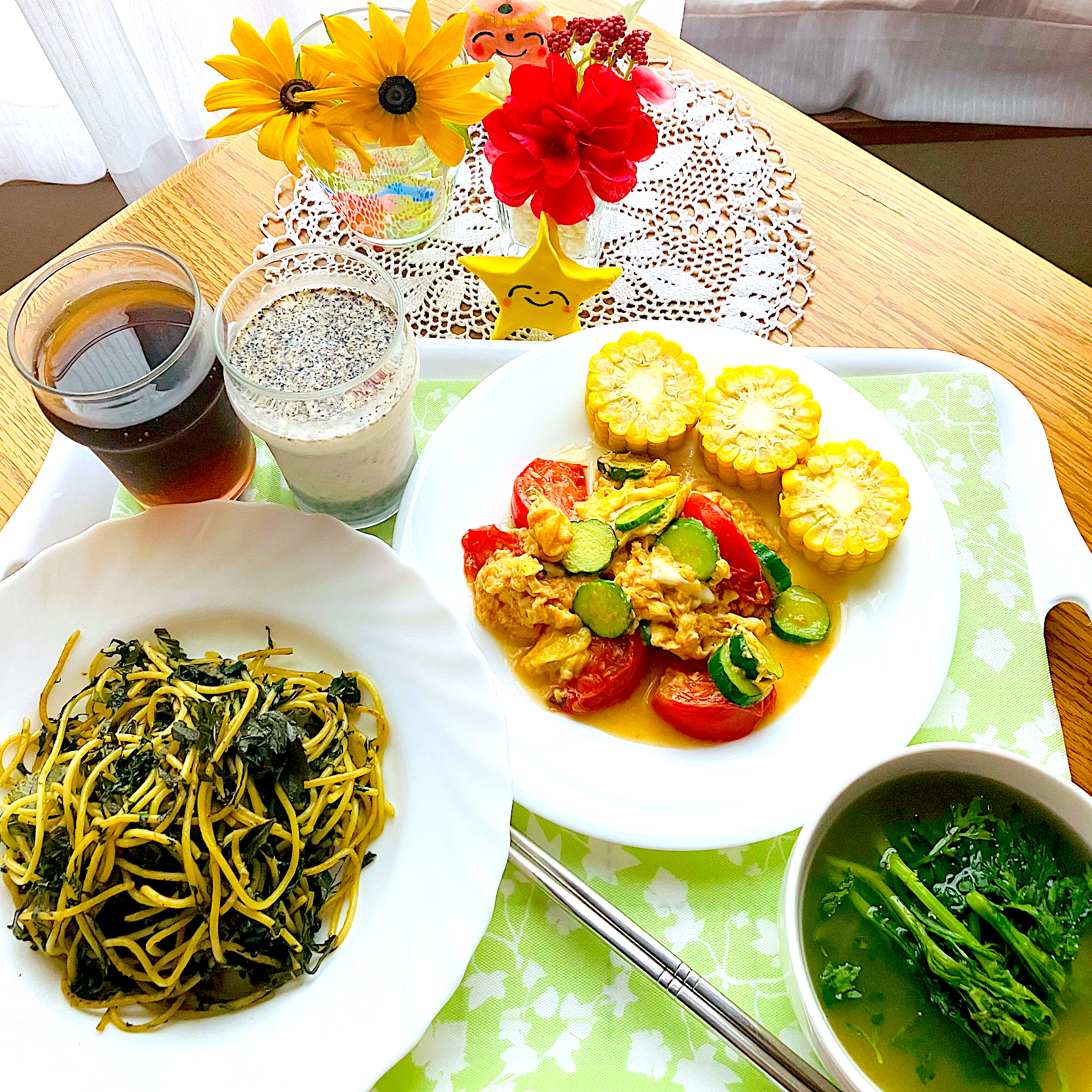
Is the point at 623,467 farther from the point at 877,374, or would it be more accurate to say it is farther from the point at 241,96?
the point at 241,96

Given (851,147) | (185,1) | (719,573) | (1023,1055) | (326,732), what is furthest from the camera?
(185,1)

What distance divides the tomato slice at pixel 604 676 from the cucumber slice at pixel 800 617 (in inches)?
9.0

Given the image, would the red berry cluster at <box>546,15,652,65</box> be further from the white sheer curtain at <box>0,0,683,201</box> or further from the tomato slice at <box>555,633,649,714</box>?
the white sheer curtain at <box>0,0,683,201</box>

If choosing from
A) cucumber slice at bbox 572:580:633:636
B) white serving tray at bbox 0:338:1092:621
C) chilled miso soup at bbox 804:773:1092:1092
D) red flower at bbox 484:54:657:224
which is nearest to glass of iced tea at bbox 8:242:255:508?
white serving tray at bbox 0:338:1092:621

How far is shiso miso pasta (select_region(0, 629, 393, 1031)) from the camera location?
4.18 ft

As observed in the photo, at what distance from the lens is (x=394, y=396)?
1473 mm

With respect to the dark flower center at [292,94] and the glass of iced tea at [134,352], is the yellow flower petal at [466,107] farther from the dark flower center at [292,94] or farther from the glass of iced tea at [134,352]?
the glass of iced tea at [134,352]

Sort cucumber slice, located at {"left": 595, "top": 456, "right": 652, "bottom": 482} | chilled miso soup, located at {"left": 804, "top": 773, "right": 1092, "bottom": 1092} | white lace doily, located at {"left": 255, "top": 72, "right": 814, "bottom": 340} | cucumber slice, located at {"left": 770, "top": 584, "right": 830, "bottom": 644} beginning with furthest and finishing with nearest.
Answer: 1. white lace doily, located at {"left": 255, "top": 72, "right": 814, "bottom": 340}
2. cucumber slice, located at {"left": 595, "top": 456, "right": 652, "bottom": 482}
3. cucumber slice, located at {"left": 770, "top": 584, "right": 830, "bottom": 644}
4. chilled miso soup, located at {"left": 804, "top": 773, "right": 1092, "bottom": 1092}

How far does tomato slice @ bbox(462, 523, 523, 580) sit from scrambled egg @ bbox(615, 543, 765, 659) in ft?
0.63

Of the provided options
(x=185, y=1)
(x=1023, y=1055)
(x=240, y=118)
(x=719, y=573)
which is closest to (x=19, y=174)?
(x=185, y=1)

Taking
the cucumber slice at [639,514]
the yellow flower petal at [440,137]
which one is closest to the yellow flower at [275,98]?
the yellow flower petal at [440,137]

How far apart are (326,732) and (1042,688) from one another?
3.69ft

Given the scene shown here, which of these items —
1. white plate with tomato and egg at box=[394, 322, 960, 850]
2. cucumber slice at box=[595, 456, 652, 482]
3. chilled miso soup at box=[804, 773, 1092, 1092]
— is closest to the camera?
chilled miso soup at box=[804, 773, 1092, 1092]

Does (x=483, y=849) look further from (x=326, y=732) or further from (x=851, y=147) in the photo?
(x=851, y=147)
